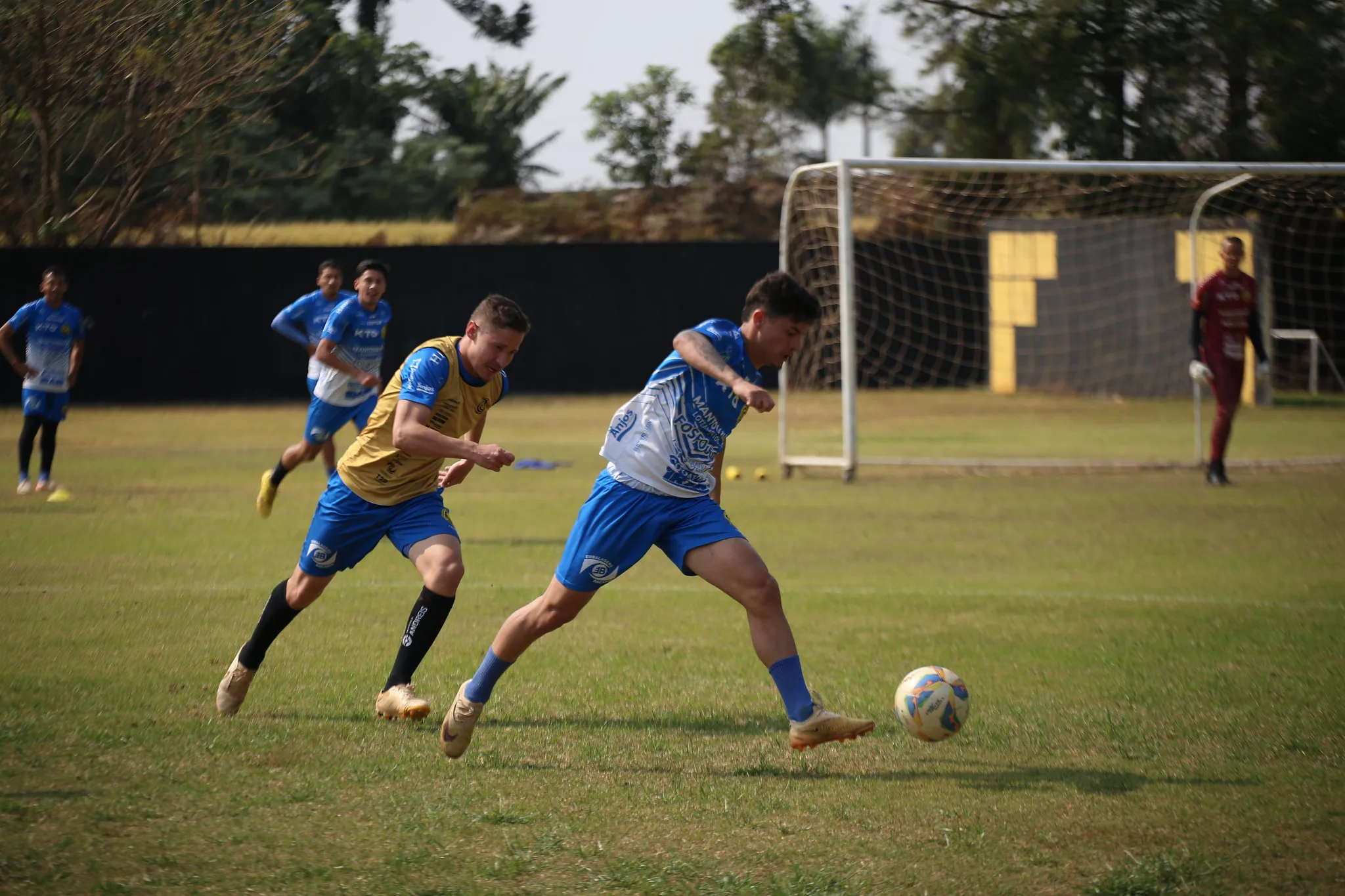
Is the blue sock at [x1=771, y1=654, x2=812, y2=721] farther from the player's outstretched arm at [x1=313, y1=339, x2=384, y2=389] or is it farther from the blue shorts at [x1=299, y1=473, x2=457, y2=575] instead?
the player's outstretched arm at [x1=313, y1=339, x2=384, y2=389]

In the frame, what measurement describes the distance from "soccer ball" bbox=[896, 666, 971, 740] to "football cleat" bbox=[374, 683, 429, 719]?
187 cm

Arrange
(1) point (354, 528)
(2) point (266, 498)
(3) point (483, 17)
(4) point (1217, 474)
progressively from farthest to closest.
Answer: (3) point (483, 17)
(4) point (1217, 474)
(2) point (266, 498)
(1) point (354, 528)

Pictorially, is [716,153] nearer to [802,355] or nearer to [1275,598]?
[802,355]

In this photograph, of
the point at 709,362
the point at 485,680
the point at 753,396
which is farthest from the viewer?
the point at 485,680

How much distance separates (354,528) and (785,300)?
2.05 meters

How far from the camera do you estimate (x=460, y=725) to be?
5254 mm

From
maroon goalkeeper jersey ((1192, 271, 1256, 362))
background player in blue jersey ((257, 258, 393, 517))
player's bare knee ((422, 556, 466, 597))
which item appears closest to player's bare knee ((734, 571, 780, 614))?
player's bare knee ((422, 556, 466, 597))

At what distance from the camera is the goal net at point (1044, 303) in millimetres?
21188

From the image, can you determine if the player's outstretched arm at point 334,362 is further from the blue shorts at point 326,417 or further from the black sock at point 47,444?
the black sock at point 47,444

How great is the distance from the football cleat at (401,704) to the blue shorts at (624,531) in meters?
0.88

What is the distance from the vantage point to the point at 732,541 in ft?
17.3

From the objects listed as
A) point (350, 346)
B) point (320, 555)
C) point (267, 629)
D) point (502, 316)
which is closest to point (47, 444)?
point (350, 346)

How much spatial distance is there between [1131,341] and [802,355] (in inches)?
367

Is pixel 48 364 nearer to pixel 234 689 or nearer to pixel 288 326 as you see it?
pixel 288 326
